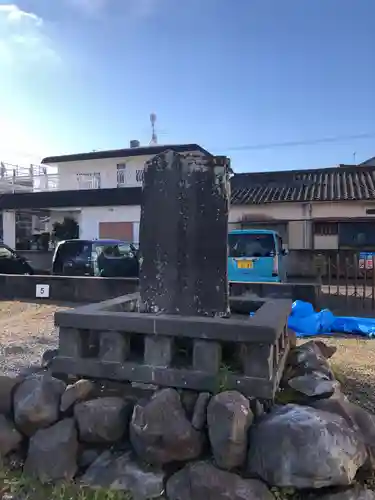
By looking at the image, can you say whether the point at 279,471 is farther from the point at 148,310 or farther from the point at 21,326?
the point at 21,326

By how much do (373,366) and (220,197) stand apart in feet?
8.23

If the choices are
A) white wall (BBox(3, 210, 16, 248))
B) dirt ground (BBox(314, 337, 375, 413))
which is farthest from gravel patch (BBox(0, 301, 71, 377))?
white wall (BBox(3, 210, 16, 248))

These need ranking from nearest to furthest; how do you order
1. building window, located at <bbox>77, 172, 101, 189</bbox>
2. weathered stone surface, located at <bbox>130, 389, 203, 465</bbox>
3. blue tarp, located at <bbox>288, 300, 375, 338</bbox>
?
weathered stone surface, located at <bbox>130, 389, 203, 465</bbox> < blue tarp, located at <bbox>288, 300, 375, 338</bbox> < building window, located at <bbox>77, 172, 101, 189</bbox>

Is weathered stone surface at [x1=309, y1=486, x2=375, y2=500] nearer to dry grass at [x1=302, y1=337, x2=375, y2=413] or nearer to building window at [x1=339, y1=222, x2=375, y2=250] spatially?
dry grass at [x1=302, y1=337, x2=375, y2=413]

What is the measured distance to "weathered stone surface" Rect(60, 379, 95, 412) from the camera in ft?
9.49

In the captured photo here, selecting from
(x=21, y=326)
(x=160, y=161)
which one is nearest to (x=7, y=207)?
(x=21, y=326)

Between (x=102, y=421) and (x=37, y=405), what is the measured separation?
0.46 m

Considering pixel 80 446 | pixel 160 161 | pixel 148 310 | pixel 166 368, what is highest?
pixel 160 161

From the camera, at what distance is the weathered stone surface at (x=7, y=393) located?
3.00 m

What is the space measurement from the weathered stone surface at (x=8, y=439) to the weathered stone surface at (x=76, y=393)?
350 millimetres

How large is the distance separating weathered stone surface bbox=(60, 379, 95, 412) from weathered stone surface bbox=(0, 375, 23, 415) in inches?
15.9

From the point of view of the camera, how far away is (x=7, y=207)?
69.6ft

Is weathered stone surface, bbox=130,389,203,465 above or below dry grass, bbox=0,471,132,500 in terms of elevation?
above

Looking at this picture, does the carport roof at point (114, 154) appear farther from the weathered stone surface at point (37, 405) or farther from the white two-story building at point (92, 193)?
the weathered stone surface at point (37, 405)
